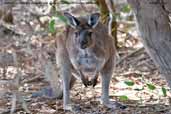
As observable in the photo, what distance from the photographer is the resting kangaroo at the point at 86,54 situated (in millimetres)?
5242

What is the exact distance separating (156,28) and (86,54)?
1.02 meters

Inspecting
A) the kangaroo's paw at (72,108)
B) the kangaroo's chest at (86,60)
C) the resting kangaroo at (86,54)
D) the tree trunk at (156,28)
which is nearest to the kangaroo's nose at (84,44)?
the resting kangaroo at (86,54)

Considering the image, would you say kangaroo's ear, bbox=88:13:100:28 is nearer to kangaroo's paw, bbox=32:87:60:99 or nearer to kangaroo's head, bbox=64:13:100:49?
kangaroo's head, bbox=64:13:100:49

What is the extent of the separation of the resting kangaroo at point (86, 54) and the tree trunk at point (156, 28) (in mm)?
716

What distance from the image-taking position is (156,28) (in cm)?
461

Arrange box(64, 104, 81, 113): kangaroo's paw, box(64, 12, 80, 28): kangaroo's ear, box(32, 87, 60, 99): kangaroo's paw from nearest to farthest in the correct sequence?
box(64, 12, 80, 28): kangaroo's ear, box(64, 104, 81, 113): kangaroo's paw, box(32, 87, 60, 99): kangaroo's paw

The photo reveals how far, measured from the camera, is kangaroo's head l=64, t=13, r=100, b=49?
5.20 metres

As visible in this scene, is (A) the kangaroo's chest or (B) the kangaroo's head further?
(A) the kangaroo's chest

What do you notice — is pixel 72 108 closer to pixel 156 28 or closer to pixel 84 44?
pixel 84 44

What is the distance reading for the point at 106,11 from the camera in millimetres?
7598

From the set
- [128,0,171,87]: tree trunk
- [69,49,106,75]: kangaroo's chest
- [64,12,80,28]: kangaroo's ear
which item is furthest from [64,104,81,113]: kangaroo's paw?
[128,0,171,87]: tree trunk

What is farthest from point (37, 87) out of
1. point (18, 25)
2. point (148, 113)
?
point (18, 25)

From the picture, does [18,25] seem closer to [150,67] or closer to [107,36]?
[150,67]

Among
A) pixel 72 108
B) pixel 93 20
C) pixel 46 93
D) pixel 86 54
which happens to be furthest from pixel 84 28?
Result: pixel 46 93
